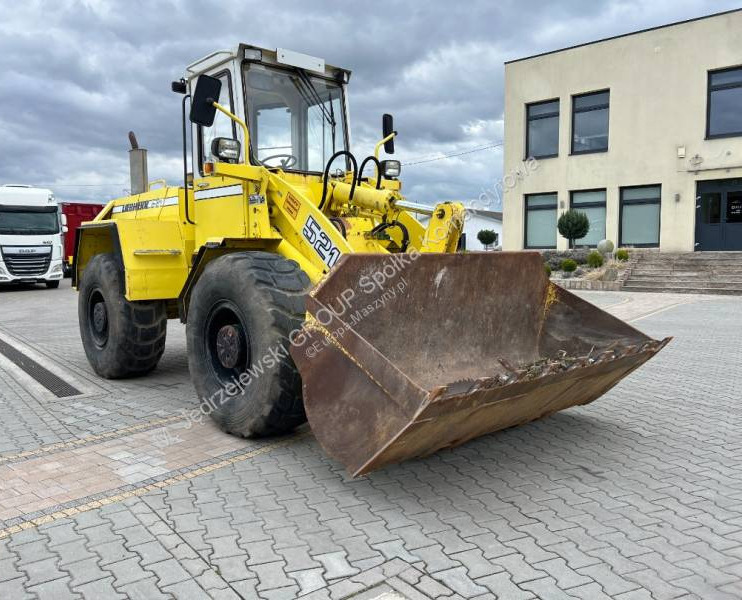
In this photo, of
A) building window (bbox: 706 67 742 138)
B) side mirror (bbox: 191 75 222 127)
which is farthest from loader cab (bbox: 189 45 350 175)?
building window (bbox: 706 67 742 138)

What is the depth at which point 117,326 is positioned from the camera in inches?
255

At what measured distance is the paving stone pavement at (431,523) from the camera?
2.84 meters

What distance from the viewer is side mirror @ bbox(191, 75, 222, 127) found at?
15.9ft

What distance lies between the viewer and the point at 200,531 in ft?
10.9

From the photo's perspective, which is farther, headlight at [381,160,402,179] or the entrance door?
the entrance door

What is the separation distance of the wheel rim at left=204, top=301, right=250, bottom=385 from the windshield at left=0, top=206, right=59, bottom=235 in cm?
1884

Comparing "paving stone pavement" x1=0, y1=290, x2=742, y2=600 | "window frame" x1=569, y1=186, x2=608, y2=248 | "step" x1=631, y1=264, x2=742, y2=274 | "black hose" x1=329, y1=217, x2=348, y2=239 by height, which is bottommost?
"paving stone pavement" x1=0, y1=290, x2=742, y2=600

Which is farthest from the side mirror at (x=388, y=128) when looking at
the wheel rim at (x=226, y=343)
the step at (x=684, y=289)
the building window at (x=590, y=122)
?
the building window at (x=590, y=122)

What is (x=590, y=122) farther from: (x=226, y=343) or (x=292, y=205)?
(x=226, y=343)

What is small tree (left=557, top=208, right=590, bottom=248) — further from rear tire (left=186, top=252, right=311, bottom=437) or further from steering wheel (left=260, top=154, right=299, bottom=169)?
rear tire (left=186, top=252, right=311, bottom=437)

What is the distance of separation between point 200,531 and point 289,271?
1909mm

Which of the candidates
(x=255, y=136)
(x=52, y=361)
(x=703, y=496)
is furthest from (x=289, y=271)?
(x=52, y=361)

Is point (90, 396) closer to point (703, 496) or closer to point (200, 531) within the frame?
point (200, 531)

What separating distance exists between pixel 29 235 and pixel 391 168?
1866cm
